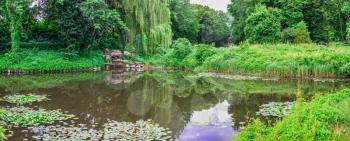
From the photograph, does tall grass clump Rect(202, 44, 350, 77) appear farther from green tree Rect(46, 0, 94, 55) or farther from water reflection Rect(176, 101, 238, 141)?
water reflection Rect(176, 101, 238, 141)

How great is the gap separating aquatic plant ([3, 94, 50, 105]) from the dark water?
536 millimetres

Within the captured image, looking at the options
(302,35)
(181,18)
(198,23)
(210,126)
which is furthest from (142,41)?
(198,23)

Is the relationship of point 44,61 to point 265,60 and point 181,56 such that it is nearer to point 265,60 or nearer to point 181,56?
point 181,56

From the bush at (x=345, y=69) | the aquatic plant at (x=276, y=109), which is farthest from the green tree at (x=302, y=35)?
the aquatic plant at (x=276, y=109)

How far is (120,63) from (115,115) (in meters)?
21.3

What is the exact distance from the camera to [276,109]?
16.7m

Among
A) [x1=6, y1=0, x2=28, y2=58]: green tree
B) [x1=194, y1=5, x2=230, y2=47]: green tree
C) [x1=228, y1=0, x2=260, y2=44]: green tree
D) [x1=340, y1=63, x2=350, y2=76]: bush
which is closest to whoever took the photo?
[x1=340, y1=63, x2=350, y2=76]: bush

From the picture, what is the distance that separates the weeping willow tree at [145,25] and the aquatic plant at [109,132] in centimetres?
2317

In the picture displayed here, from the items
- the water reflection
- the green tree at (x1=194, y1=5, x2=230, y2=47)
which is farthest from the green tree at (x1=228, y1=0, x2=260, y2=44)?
the water reflection

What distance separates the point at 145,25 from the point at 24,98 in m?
19.3

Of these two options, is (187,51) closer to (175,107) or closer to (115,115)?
(175,107)

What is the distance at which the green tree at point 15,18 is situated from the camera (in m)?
31.6

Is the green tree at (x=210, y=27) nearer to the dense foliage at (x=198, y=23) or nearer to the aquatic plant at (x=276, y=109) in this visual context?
the dense foliage at (x=198, y=23)

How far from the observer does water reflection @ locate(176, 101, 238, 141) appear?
42.8ft
